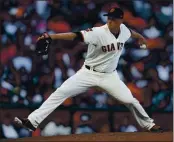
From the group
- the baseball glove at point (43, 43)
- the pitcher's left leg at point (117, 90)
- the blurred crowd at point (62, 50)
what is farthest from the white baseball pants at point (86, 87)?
the blurred crowd at point (62, 50)

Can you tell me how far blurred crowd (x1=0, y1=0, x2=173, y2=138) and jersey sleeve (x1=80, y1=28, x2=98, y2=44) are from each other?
245 cm

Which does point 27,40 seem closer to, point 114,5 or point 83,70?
point 114,5

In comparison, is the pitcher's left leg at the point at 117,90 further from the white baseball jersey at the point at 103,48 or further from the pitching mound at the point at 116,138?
the pitching mound at the point at 116,138

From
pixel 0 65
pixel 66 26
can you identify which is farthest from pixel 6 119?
pixel 66 26

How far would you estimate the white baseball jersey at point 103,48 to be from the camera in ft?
16.1

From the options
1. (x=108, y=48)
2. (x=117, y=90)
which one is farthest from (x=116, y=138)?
(x=108, y=48)

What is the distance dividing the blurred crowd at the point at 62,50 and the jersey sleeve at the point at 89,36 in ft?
8.03

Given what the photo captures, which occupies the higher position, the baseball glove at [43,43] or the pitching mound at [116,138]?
the baseball glove at [43,43]

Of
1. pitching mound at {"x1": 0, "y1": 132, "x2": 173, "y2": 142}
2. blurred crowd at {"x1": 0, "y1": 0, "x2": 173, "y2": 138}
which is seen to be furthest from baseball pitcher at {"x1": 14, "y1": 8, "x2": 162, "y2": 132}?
blurred crowd at {"x1": 0, "y1": 0, "x2": 173, "y2": 138}

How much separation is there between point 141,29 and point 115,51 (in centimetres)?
254

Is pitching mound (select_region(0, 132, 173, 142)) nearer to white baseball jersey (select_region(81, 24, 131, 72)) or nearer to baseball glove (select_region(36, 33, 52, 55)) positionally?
white baseball jersey (select_region(81, 24, 131, 72))

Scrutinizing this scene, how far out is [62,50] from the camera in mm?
7344

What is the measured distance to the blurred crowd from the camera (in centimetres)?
727

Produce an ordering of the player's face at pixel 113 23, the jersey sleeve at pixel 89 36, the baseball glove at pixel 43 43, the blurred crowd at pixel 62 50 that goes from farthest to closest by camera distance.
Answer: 1. the blurred crowd at pixel 62 50
2. the player's face at pixel 113 23
3. the jersey sleeve at pixel 89 36
4. the baseball glove at pixel 43 43
